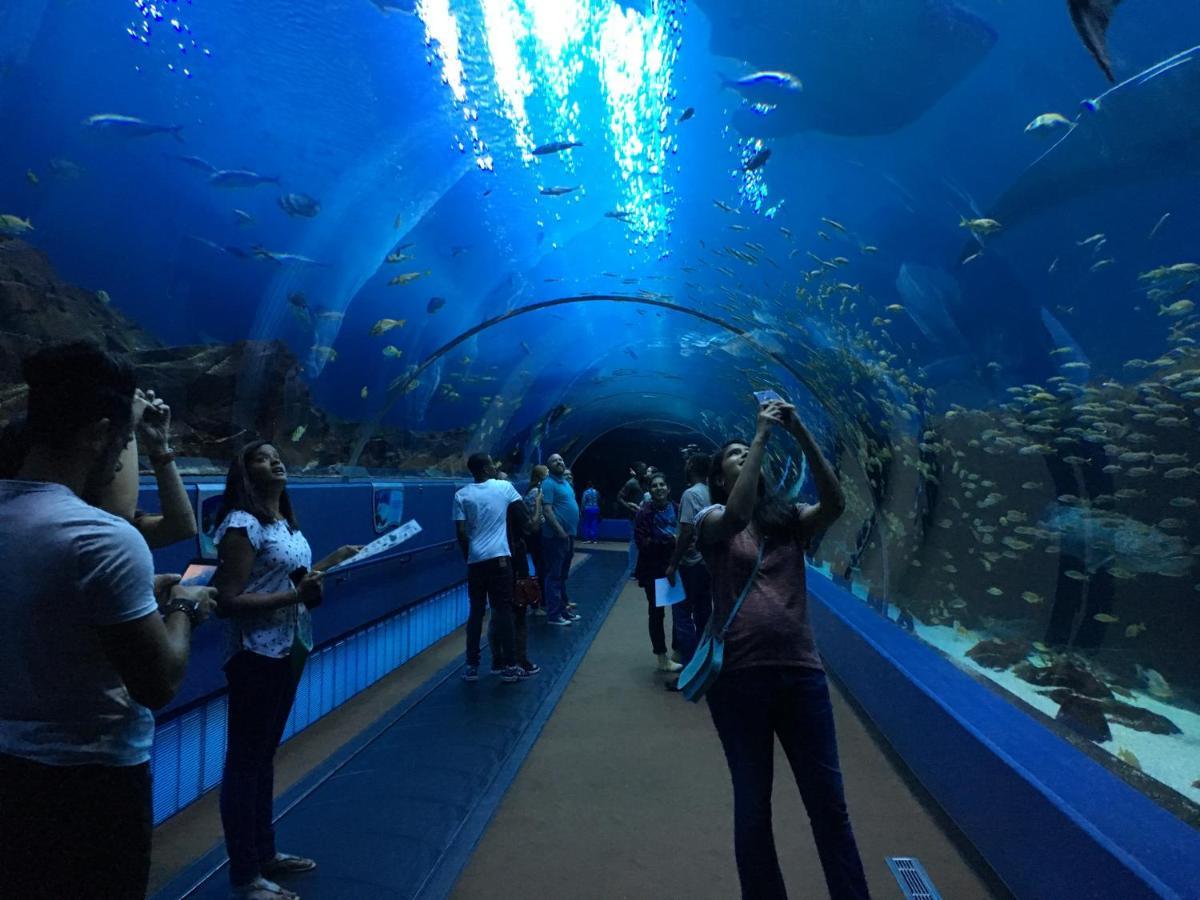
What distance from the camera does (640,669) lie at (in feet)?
23.5

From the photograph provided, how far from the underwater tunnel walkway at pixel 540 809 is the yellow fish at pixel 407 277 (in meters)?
5.86

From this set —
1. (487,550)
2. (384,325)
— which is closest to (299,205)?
(384,325)

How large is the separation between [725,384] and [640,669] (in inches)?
521

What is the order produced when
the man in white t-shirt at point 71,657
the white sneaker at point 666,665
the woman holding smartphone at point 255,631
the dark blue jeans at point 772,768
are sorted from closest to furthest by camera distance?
the man in white t-shirt at point 71,657, the dark blue jeans at point 772,768, the woman holding smartphone at point 255,631, the white sneaker at point 666,665

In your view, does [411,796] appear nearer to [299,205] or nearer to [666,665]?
[666,665]

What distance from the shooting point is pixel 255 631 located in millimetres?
2807

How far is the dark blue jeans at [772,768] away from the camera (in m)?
2.25

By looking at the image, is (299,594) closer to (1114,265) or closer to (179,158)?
(179,158)

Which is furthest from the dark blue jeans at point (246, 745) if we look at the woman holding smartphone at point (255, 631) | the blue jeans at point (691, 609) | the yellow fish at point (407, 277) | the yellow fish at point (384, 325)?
the yellow fish at point (384, 325)

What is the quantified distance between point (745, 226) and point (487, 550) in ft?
19.3

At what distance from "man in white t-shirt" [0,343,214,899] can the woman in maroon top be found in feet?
5.00

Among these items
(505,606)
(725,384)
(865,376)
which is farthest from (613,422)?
(505,606)

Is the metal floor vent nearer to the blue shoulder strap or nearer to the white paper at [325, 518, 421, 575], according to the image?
the blue shoulder strap

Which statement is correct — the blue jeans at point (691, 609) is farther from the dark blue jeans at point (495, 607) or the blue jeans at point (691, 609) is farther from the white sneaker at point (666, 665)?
the dark blue jeans at point (495, 607)
